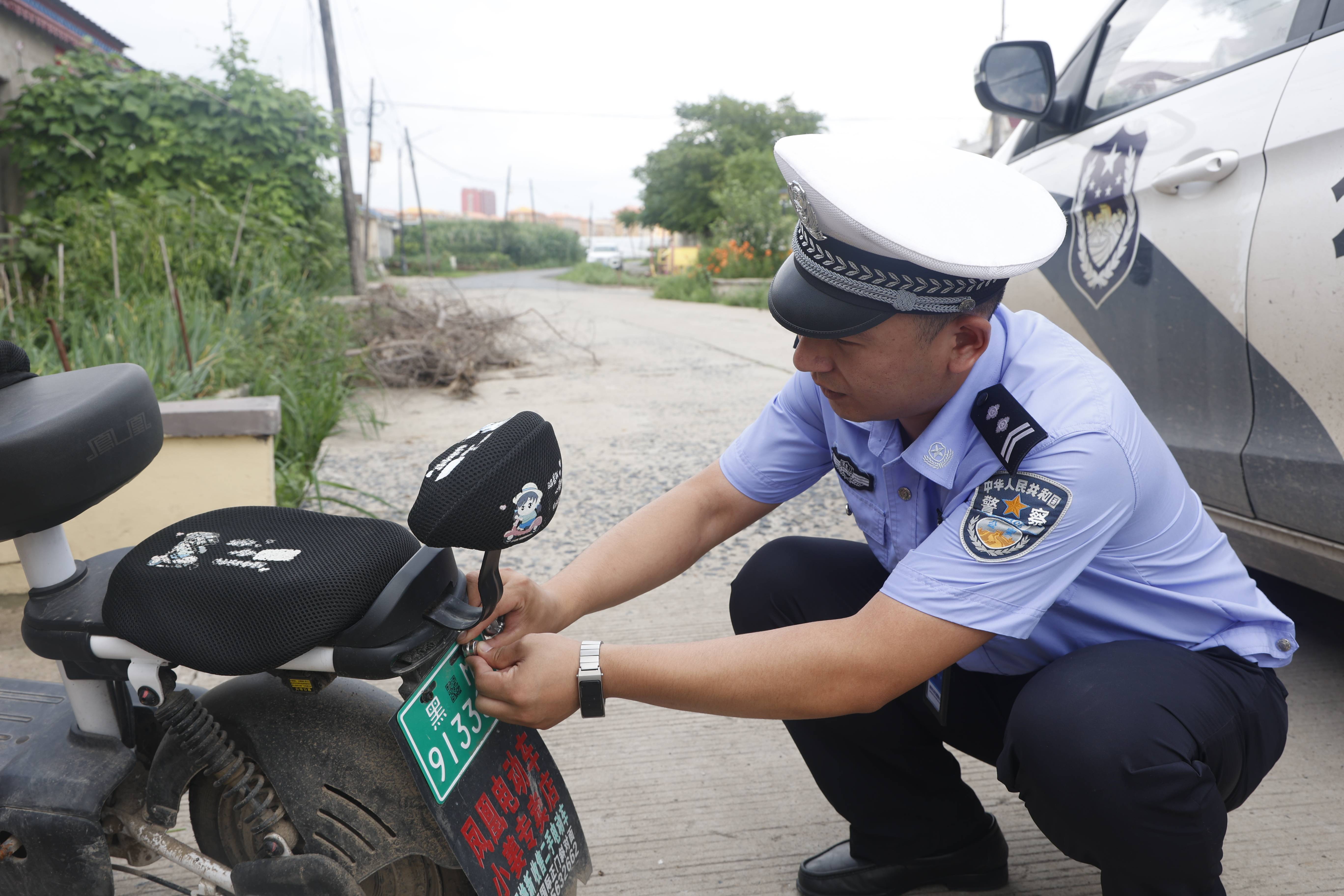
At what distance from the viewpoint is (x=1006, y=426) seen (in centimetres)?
132

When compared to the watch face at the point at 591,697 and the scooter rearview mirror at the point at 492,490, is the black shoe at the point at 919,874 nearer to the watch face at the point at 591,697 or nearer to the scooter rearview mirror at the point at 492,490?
the watch face at the point at 591,697

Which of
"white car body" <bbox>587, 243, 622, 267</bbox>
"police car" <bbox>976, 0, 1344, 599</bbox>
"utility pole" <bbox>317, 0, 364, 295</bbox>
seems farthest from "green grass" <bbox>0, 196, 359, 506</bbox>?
"white car body" <bbox>587, 243, 622, 267</bbox>

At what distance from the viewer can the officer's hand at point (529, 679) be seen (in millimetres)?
1214

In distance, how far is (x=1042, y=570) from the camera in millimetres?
Result: 1252

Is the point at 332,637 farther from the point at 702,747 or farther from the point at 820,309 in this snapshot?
the point at 702,747

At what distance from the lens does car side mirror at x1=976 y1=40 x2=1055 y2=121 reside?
256 cm

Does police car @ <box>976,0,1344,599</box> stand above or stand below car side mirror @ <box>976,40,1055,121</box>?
below

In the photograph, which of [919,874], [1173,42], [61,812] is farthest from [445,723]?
[1173,42]

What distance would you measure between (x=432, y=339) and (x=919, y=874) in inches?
222

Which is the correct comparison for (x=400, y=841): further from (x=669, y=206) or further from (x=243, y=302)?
(x=669, y=206)

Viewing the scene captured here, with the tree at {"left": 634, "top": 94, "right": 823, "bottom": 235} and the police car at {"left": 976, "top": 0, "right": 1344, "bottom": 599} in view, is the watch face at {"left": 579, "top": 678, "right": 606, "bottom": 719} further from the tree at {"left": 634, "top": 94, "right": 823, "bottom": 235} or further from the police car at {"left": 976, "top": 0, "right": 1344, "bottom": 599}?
the tree at {"left": 634, "top": 94, "right": 823, "bottom": 235}

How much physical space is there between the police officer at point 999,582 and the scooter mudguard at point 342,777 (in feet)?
0.50

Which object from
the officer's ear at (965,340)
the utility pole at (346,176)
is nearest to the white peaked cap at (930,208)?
the officer's ear at (965,340)

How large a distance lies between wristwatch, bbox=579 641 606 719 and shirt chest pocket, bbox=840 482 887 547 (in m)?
0.57
